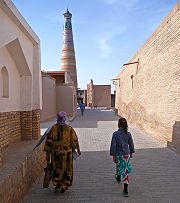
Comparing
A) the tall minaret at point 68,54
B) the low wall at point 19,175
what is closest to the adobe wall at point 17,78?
the low wall at point 19,175

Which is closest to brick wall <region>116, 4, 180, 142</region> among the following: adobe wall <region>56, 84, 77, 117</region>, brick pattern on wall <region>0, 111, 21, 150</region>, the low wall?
brick pattern on wall <region>0, 111, 21, 150</region>

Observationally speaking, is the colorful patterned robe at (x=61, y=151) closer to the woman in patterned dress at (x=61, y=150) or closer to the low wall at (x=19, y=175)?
the woman in patterned dress at (x=61, y=150)

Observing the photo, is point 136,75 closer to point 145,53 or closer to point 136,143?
point 145,53

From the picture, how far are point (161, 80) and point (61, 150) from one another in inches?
261

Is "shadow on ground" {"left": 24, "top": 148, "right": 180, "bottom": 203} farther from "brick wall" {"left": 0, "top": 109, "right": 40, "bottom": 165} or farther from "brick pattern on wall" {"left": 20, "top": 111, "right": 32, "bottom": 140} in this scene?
"brick pattern on wall" {"left": 20, "top": 111, "right": 32, "bottom": 140}

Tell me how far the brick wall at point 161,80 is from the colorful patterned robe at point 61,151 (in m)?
4.69

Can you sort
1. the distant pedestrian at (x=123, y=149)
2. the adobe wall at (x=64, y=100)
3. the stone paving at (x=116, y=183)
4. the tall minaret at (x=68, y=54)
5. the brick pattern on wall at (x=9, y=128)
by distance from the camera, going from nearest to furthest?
1. the stone paving at (x=116, y=183)
2. the distant pedestrian at (x=123, y=149)
3. the brick pattern on wall at (x=9, y=128)
4. the adobe wall at (x=64, y=100)
5. the tall minaret at (x=68, y=54)

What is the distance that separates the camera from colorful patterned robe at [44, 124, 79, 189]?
459 cm

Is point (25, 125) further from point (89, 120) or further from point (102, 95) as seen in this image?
point (102, 95)

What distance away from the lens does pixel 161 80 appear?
10.3 meters

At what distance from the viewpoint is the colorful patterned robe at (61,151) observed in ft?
15.1

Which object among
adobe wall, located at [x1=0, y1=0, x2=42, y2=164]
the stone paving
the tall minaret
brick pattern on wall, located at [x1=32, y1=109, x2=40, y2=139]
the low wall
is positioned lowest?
the stone paving

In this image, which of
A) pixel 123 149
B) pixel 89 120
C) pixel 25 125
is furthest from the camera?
pixel 89 120

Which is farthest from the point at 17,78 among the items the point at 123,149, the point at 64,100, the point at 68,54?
the point at 68,54
